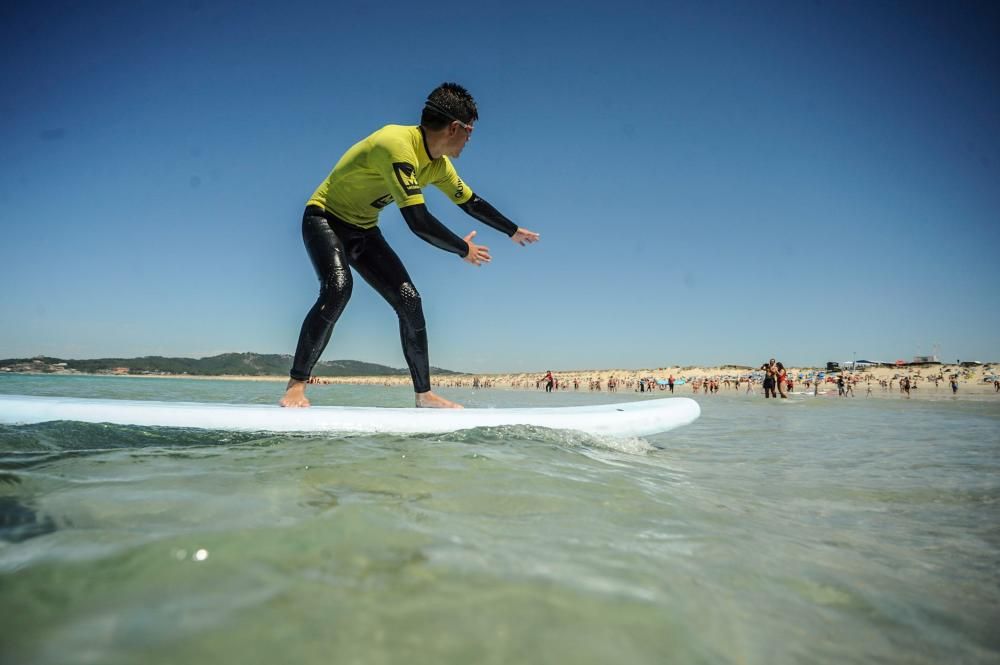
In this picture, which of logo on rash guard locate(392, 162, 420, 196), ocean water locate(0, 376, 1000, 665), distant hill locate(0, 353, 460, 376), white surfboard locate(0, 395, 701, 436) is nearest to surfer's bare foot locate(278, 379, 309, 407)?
white surfboard locate(0, 395, 701, 436)

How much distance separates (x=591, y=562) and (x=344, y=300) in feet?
10.1

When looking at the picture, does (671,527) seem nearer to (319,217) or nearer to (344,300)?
(344,300)

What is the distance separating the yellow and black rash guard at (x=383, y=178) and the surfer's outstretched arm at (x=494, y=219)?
0.08 m

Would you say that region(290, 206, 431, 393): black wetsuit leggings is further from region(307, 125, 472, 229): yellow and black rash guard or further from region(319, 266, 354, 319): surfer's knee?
region(307, 125, 472, 229): yellow and black rash guard

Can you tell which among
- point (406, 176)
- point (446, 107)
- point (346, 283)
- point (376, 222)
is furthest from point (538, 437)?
point (446, 107)

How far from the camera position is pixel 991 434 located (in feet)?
18.7

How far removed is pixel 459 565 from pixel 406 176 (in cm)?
299

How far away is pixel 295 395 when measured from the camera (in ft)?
12.3

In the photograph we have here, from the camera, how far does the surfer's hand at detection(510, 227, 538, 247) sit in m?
4.52

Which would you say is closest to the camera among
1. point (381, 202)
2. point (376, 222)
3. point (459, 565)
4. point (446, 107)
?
point (459, 565)

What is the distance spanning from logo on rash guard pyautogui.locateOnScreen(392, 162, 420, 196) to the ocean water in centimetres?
198

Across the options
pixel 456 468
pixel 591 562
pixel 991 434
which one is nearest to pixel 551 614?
pixel 591 562

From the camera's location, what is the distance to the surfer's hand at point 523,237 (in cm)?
452

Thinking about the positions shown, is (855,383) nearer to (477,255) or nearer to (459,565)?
(477,255)
